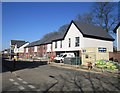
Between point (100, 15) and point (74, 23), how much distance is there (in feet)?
73.1

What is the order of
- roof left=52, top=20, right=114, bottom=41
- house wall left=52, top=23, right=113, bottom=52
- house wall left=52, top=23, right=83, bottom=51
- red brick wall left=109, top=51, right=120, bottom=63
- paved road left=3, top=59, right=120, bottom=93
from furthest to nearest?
1. house wall left=52, top=23, right=83, bottom=51
2. roof left=52, top=20, right=114, bottom=41
3. house wall left=52, top=23, right=113, bottom=52
4. red brick wall left=109, top=51, right=120, bottom=63
5. paved road left=3, top=59, right=120, bottom=93

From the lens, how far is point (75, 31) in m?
40.2

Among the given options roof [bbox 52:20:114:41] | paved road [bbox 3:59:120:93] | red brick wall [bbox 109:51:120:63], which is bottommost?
paved road [bbox 3:59:120:93]

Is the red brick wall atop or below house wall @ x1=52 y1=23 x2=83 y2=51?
below

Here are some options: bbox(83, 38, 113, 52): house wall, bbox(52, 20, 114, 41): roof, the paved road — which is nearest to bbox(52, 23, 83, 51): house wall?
bbox(52, 20, 114, 41): roof

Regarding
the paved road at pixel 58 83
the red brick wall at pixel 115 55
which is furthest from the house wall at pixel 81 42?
the paved road at pixel 58 83

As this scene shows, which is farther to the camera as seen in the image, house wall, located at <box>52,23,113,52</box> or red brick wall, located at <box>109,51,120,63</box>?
house wall, located at <box>52,23,113,52</box>

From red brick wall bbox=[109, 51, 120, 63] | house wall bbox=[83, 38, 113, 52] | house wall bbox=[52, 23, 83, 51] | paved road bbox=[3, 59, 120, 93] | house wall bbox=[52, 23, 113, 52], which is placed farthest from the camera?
house wall bbox=[52, 23, 83, 51]

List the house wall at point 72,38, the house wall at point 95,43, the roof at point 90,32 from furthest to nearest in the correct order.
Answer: the house wall at point 72,38 → the roof at point 90,32 → the house wall at point 95,43

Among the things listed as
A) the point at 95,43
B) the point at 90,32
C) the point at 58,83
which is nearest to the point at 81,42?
the point at 90,32

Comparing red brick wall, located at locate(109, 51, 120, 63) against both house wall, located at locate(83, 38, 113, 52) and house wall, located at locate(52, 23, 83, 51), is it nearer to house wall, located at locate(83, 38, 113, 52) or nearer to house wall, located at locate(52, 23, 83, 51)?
house wall, located at locate(83, 38, 113, 52)

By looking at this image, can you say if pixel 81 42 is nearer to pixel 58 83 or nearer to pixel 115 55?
pixel 115 55

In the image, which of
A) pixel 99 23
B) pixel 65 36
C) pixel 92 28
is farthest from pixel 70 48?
pixel 99 23

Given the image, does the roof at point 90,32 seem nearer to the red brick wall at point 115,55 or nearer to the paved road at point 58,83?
the red brick wall at point 115,55
